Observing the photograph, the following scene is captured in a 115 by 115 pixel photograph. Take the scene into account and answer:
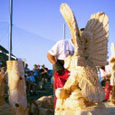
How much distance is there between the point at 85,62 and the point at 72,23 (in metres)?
0.59

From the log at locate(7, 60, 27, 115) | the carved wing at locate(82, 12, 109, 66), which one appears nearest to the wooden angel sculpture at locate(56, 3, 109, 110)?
the carved wing at locate(82, 12, 109, 66)

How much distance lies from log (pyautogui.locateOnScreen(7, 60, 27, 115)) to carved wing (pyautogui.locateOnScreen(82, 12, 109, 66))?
170cm

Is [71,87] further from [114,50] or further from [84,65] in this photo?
[114,50]

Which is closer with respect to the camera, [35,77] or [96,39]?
[96,39]

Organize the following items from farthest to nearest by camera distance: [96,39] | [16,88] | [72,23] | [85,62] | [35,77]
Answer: [35,77], [16,88], [96,39], [85,62], [72,23]

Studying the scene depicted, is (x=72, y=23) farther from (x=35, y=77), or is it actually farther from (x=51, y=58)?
(x=35, y=77)

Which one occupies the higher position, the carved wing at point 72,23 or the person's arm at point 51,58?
the carved wing at point 72,23

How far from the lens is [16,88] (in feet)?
18.3

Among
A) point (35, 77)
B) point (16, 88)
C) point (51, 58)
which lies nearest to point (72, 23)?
point (51, 58)

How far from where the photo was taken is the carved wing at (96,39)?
14.3ft

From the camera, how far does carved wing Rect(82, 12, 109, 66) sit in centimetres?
437

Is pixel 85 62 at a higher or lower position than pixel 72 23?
lower

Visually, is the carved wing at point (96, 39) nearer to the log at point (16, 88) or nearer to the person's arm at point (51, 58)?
the person's arm at point (51, 58)

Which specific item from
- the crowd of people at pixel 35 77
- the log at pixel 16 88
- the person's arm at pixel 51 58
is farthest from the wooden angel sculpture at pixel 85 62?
the crowd of people at pixel 35 77
